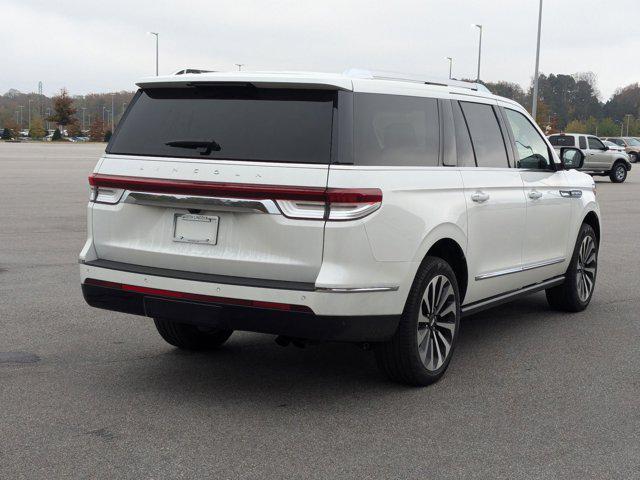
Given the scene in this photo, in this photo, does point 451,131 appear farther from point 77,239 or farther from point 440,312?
point 77,239

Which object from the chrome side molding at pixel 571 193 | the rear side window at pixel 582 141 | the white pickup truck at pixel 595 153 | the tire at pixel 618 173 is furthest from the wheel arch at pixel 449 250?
the tire at pixel 618 173

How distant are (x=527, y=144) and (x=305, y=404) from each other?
308 centimetres

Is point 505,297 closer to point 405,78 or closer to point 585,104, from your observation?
point 405,78

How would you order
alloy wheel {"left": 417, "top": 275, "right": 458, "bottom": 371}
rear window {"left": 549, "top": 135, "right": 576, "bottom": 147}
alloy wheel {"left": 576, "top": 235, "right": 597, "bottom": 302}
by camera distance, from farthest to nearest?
1. rear window {"left": 549, "top": 135, "right": 576, "bottom": 147}
2. alloy wheel {"left": 576, "top": 235, "right": 597, "bottom": 302}
3. alloy wheel {"left": 417, "top": 275, "right": 458, "bottom": 371}

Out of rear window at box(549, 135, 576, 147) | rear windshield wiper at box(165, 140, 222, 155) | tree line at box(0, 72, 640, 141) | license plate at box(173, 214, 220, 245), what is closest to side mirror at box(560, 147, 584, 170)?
rear windshield wiper at box(165, 140, 222, 155)

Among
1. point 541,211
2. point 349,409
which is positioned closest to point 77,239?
point 541,211

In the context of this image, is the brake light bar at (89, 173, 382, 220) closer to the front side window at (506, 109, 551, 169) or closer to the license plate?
the license plate

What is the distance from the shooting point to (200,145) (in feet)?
15.7

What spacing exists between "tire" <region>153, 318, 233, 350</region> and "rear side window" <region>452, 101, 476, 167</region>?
6.84ft

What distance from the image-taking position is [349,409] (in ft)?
15.8

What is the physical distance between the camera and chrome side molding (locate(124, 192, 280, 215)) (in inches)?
177

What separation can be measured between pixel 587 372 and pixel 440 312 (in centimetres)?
114

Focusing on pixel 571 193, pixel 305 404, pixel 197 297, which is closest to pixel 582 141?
pixel 571 193

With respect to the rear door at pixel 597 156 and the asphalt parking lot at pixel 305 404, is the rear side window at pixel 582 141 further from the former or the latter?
the asphalt parking lot at pixel 305 404
